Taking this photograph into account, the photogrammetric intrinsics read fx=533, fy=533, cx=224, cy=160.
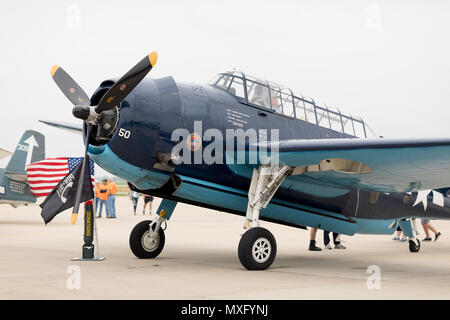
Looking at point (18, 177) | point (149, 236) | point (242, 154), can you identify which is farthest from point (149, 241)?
point (18, 177)

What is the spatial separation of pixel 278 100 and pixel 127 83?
3.35 metres

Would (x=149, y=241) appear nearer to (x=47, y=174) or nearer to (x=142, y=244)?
(x=142, y=244)

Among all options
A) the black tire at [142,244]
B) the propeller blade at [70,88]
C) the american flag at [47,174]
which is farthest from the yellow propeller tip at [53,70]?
the american flag at [47,174]

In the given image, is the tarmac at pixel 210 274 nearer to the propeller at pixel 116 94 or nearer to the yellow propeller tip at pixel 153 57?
the propeller at pixel 116 94

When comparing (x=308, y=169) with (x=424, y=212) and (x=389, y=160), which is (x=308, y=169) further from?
(x=424, y=212)

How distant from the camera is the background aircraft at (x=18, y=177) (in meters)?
22.9

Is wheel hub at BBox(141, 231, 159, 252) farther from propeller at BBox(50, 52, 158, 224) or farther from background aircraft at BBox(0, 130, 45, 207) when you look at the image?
background aircraft at BBox(0, 130, 45, 207)

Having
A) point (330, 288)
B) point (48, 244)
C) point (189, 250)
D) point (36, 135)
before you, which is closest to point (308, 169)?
point (330, 288)

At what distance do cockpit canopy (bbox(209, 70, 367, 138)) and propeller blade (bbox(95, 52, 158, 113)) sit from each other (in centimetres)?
183

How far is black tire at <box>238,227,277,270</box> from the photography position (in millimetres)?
8695

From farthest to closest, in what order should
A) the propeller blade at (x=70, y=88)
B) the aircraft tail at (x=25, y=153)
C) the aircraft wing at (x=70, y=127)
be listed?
the aircraft tail at (x=25, y=153) → the aircraft wing at (x=70, y=127) → the propeller blade at (x=70, y=88)

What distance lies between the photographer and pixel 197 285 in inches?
281

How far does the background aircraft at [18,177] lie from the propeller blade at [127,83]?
14895 mm

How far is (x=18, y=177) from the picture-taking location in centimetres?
2312
